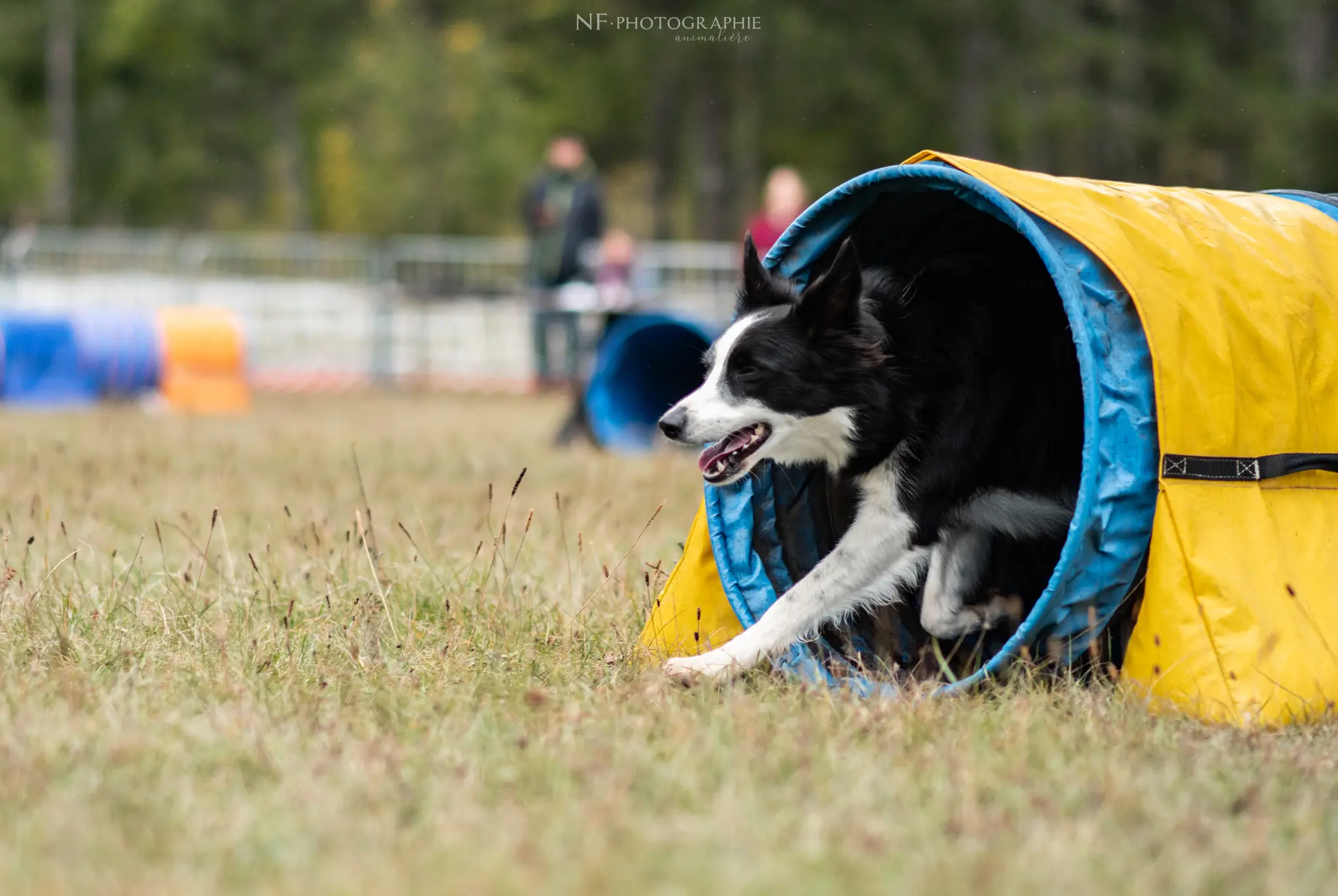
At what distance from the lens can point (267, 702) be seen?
10.9ft

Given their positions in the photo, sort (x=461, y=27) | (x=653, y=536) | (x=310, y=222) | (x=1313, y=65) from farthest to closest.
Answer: (x=310, y=222)
(x=461, y=27)
(x=1313, y=65)
(x=653, y=536)

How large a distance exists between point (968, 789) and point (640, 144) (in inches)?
1356

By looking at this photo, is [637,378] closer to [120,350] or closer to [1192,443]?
[120,350]

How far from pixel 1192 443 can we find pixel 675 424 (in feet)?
4.34

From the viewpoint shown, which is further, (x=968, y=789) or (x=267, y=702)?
(x=267, y=702)

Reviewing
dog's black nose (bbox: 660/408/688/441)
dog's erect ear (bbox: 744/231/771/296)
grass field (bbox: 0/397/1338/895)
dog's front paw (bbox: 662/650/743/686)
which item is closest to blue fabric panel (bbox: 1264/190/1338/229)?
dog's erect ear (bbox: 744/231/771/296)

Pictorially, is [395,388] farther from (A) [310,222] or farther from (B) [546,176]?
(A) [310,222]

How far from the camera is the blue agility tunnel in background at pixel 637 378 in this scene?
9703mm

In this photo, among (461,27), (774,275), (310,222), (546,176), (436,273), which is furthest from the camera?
(310,222)

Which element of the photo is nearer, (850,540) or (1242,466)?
(1242,466)

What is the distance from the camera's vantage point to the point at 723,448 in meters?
4.21

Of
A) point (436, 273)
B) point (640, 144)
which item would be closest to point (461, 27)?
point (640, 144)

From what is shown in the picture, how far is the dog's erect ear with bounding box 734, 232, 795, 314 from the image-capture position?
13.9ft

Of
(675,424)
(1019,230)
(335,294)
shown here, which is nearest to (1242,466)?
(1019,230)
